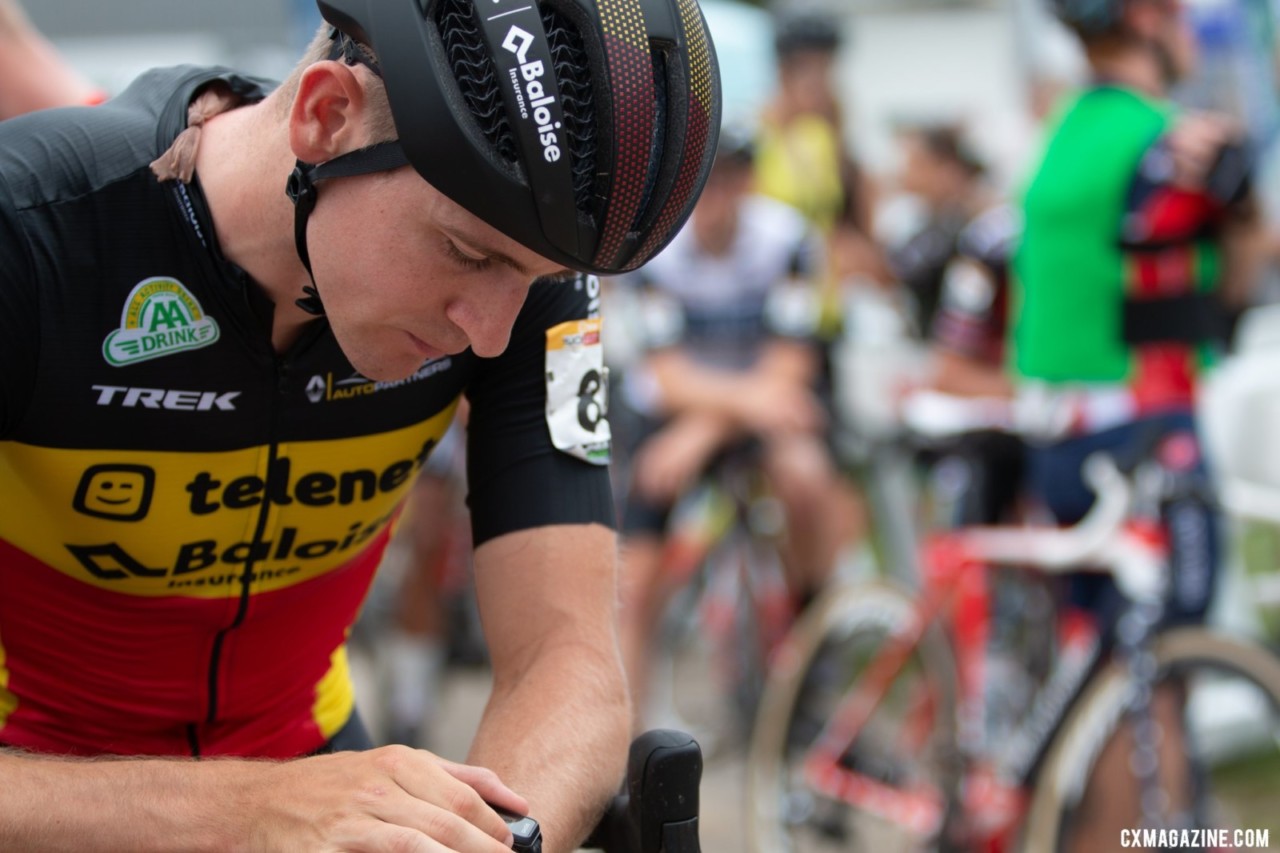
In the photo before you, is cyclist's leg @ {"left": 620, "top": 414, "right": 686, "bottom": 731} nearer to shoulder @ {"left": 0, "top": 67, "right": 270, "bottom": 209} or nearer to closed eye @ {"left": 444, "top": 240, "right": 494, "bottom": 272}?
shoulder @ {"left": 0, "top": 67, "right": 270, "bottom": 209}

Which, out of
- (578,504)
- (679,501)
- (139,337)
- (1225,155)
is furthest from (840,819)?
(139,337)

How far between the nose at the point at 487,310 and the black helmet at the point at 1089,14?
2.99 metres

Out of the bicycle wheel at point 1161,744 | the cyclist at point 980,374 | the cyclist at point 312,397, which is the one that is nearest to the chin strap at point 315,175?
the cyclist at point 312,397

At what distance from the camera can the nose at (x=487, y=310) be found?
1736mm

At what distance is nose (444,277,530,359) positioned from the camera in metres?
1.74

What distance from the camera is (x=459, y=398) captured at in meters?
2.18

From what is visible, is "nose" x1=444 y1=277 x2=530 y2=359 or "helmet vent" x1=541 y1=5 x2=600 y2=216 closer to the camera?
"helmet vent" x1=541 y1=5 x2=600 y2=216

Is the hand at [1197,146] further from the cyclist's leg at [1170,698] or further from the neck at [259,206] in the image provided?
the neck at [259,206]

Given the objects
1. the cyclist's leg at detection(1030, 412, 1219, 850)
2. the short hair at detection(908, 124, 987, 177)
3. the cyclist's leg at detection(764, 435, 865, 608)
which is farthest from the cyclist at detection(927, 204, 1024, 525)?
the short hair at detection(908, 124, 987, 177)

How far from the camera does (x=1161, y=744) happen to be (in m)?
3.76

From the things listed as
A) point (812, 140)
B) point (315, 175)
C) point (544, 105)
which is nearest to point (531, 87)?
point (544, 105)

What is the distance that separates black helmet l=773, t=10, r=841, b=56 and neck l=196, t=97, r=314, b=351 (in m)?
6.05

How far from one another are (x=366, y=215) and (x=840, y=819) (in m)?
3.64

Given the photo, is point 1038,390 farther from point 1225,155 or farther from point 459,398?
point 459,398
